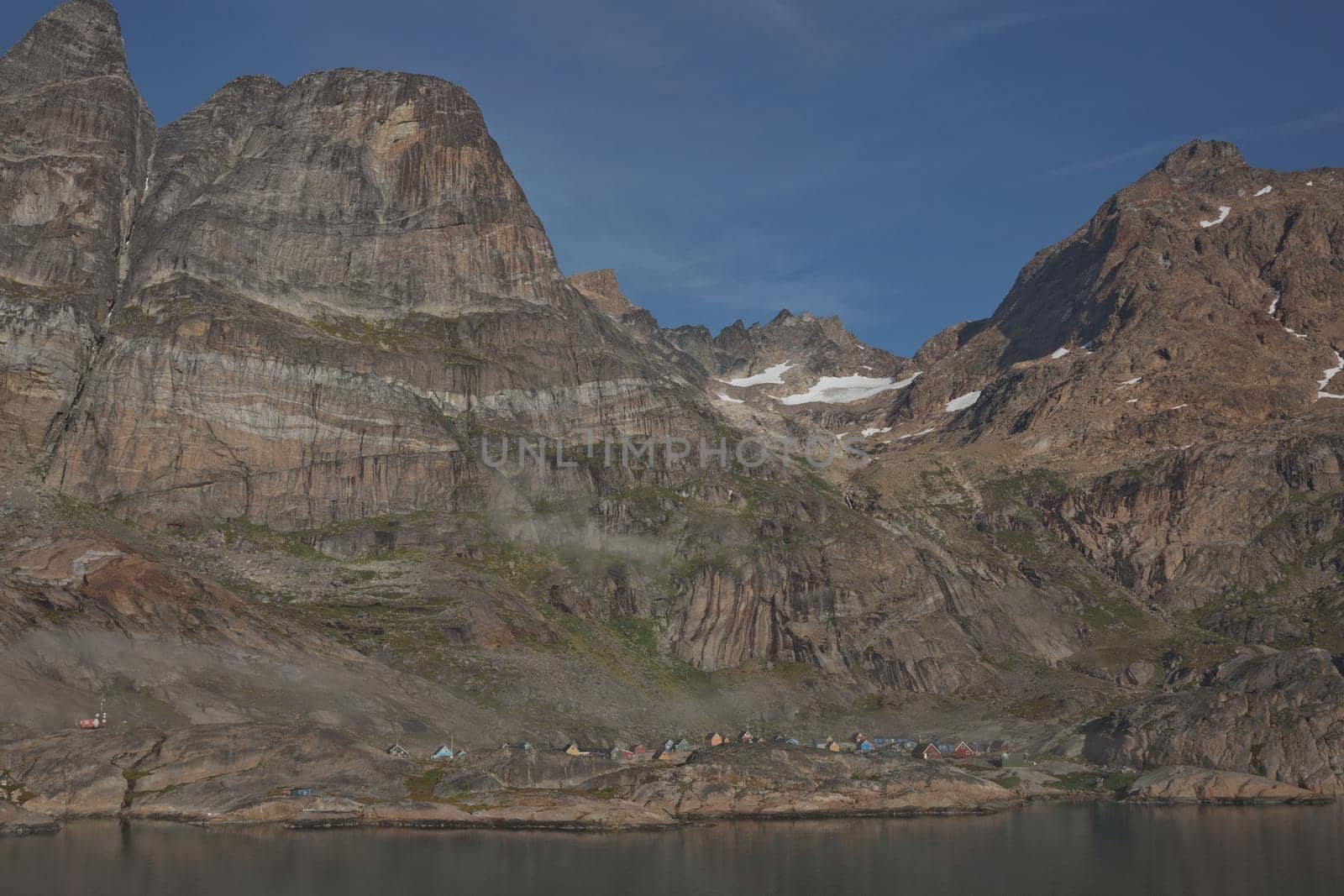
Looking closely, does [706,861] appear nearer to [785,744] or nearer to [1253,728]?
[785,744]

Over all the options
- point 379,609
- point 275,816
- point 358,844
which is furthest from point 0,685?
point 379,609

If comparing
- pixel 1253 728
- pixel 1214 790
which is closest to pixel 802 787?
pixel 1214 790

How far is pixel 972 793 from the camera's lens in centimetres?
16688

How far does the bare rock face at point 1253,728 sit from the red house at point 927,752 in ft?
77.3

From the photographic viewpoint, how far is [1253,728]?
18000cm

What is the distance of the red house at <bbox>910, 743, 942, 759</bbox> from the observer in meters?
187

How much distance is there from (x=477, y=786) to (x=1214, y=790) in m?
96.8

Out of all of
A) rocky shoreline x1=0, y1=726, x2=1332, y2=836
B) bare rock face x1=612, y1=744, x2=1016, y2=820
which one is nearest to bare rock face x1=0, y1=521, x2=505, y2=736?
rocky shoreline x1=0, y1=726, x2=1332, y2=836

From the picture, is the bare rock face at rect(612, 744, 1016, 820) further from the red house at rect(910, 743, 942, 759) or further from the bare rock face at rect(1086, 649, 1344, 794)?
the bare rock face at rect(1086, 649, 1344, 794)

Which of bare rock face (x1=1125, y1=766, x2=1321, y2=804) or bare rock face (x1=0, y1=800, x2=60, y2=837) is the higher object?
bare rock face (x1=0, y1=800, x2=60, y2=837)

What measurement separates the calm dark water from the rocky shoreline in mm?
4693

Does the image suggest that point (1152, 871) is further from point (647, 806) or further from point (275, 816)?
point (275, 816)

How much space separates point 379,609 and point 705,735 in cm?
5396

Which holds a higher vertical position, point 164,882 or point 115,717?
point 115,717
